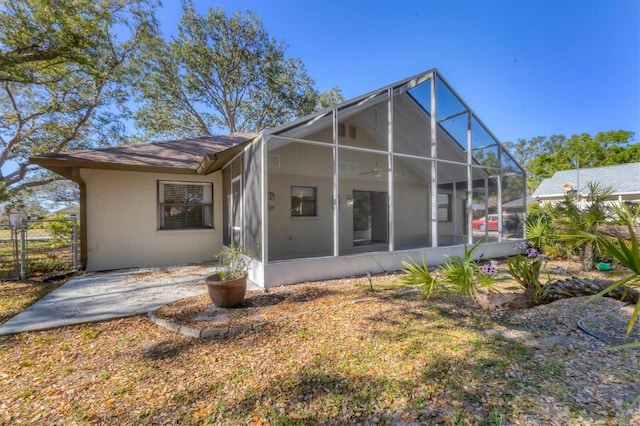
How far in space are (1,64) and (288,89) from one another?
44.0 feet

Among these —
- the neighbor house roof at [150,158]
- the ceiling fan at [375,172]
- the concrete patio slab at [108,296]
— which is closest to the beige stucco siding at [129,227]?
the neighbor house roof at [150,158]

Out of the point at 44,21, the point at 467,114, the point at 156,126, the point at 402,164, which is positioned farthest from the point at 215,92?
the point at 467,114

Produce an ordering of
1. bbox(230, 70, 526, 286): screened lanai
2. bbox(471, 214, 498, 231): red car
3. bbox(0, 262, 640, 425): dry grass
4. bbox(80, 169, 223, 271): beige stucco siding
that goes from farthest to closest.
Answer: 1. bbox(471, 214, 498, 231): red car
2. bbox(230, 70, 526, 286): screened lanai
3. bbox(80, 169, 223, 271): beige stucco siding
4. bbox(0, 262, 640, 425): dry grass

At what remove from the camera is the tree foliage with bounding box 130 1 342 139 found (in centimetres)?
1622

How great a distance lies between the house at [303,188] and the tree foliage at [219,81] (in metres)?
8.89

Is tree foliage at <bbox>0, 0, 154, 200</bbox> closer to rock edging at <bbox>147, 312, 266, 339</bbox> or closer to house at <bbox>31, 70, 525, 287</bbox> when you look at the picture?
house at <bbox>31, 70, 525, 287</bbox>

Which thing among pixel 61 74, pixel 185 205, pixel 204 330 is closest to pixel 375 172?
pixel 185 205

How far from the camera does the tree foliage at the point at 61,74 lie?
274 inches

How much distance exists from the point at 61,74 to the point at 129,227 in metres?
6.38

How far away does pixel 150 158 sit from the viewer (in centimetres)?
775

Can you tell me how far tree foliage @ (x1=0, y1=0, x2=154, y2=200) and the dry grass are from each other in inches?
295

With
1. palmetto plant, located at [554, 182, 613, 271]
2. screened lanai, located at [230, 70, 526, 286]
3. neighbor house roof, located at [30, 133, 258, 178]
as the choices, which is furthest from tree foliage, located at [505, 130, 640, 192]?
neighbor house roof, located at [30, 133, 258, 178]

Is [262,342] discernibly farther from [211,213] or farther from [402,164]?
[402,164]

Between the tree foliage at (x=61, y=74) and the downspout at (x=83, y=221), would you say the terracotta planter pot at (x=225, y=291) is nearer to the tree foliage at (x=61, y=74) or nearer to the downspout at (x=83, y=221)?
the downspout at (x=83, y=221)
